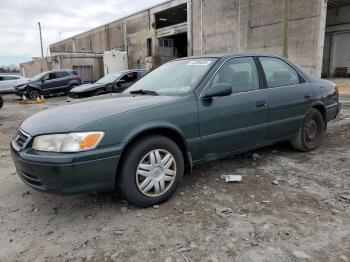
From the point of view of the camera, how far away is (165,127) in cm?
316

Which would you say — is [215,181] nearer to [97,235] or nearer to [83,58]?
[97,235]

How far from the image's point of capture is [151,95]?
12.0 ft

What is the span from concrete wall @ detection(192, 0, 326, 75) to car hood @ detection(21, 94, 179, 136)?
56.1 feet

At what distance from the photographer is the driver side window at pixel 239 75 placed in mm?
3766

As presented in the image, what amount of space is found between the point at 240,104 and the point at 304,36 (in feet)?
55.0

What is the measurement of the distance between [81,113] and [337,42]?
86.3 feet

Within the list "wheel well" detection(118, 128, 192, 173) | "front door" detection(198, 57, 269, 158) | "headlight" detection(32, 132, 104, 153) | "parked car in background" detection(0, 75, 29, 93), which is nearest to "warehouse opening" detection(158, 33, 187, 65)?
"parked car in background" detection(0, 75, 29, 93)

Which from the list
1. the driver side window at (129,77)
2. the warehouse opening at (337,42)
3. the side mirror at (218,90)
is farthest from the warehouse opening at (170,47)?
the side mirror at (218,90)

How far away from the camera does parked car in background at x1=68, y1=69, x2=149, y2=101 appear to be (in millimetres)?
11627

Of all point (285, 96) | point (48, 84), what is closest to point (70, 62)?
point (48, 84)

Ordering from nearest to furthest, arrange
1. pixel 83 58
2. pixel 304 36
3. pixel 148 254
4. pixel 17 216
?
pixel 148 254, pixel 17 216, pixel 304 36, pixel 83 58

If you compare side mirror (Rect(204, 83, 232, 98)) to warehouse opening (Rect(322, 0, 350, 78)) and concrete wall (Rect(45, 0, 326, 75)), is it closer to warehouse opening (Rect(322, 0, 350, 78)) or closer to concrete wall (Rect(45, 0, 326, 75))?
concrete wall (Rect(45, 0, 326, 75))

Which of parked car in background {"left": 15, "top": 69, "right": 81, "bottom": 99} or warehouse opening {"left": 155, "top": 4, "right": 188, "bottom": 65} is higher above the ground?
warehouse opening {"left": 155, "top": 4, "right": 188, "bottom": 65}

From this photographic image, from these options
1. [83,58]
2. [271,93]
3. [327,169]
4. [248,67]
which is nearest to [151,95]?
[248,67]
